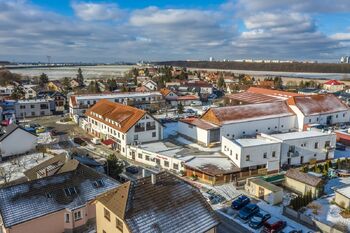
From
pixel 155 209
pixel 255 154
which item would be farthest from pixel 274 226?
pixel 255 154

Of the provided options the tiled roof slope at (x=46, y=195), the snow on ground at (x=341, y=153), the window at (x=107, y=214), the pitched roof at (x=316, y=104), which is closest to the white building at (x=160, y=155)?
the tiled roof slope at (x=46, y=195)

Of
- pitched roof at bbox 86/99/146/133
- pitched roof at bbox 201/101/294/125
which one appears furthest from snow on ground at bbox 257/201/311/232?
pitched roof at bbox 86/99/146/133

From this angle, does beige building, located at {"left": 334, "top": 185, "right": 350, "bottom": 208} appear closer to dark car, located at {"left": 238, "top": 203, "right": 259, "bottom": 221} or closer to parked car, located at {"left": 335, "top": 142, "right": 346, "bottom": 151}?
dark car, located at {"left": 238, "top": 203, "right": 259, "bottom": 221}

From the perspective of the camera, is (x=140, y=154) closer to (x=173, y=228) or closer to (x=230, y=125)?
(x=230, y=125)

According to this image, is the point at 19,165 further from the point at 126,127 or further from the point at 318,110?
the point at 318,110

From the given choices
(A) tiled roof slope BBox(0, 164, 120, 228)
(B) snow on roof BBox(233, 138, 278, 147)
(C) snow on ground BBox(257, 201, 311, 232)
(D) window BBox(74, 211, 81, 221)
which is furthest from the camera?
(B) snow on roof BBox(233, 138, 278, 147)

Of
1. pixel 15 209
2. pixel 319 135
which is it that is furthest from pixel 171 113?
pixel 15 209
